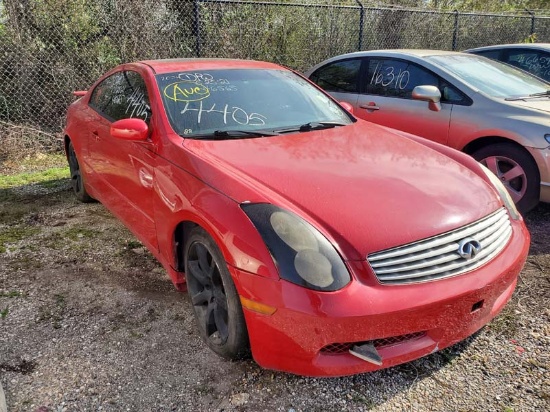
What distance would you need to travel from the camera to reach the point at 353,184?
2.39 metres

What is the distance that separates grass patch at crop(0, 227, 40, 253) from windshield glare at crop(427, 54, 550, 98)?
13.9 ft

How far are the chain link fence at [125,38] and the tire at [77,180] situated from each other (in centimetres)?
243

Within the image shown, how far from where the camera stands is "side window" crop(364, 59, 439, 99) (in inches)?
195

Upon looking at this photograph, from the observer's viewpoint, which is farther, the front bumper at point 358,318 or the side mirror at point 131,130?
the side mirror at point 131,130

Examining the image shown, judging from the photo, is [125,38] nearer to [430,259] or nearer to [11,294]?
[11,294]

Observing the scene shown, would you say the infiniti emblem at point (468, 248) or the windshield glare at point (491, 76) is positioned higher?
the windshield glare at point (491, 76)

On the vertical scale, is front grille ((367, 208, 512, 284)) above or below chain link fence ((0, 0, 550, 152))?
below

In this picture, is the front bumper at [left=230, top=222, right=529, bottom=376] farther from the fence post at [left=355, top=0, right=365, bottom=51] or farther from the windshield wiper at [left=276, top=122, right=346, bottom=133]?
the fence post at [left=355, top=0, right=365, bottom=51]

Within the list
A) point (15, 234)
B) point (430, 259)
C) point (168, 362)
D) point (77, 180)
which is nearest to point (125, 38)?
point (77, 180)

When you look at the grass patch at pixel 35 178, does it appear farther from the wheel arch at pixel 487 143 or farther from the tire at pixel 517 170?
the tire at pixel 517 170

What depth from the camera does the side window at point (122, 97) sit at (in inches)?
129

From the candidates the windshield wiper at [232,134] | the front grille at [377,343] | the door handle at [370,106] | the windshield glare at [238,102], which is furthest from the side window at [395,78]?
the front grille at [377,343]

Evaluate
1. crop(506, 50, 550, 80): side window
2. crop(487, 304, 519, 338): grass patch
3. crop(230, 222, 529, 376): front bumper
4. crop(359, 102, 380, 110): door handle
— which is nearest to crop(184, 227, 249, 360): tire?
crop(230, 222, 529, 376): front bumper

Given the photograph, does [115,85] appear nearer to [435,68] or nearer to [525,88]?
[435,68]
